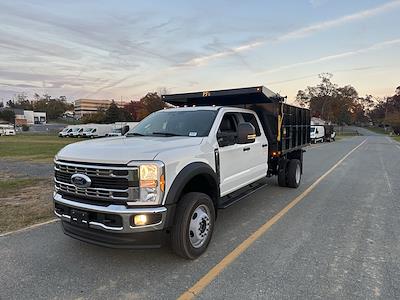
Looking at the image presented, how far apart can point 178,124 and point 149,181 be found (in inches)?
73.8

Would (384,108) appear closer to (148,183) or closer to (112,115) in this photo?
(112,115)

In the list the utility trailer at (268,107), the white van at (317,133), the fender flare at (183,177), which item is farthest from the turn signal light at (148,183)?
the white van at (317,133)

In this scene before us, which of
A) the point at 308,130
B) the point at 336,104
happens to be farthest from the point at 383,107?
the point at 308,130

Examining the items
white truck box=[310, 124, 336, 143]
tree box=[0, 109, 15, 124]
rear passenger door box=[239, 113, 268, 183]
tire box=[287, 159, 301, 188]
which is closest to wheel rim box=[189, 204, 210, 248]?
rear passenger door box=[239, 113, 268, 183]

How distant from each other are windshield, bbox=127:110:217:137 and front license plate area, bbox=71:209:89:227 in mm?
1768

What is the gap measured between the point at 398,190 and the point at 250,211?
186 inches

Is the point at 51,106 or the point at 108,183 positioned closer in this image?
the point at 108,183

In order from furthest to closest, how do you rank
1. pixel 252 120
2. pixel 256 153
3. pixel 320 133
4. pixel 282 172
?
pixel 320 133 < pixel 282 172 < pixel 252 120 < pixel 256 153

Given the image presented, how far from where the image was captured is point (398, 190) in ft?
28.2

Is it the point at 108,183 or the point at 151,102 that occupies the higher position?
the point at 151,102

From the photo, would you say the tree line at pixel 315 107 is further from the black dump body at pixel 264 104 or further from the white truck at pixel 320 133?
the black dump body at pixel 264 104

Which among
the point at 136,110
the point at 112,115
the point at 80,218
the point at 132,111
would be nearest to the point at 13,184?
the point at 80,218

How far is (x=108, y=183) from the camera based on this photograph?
367cm

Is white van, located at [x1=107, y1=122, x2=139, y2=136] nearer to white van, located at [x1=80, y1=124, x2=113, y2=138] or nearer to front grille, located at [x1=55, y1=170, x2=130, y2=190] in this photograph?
front grille, located at [x1=55, y1=170, x2=130, y2=190]
